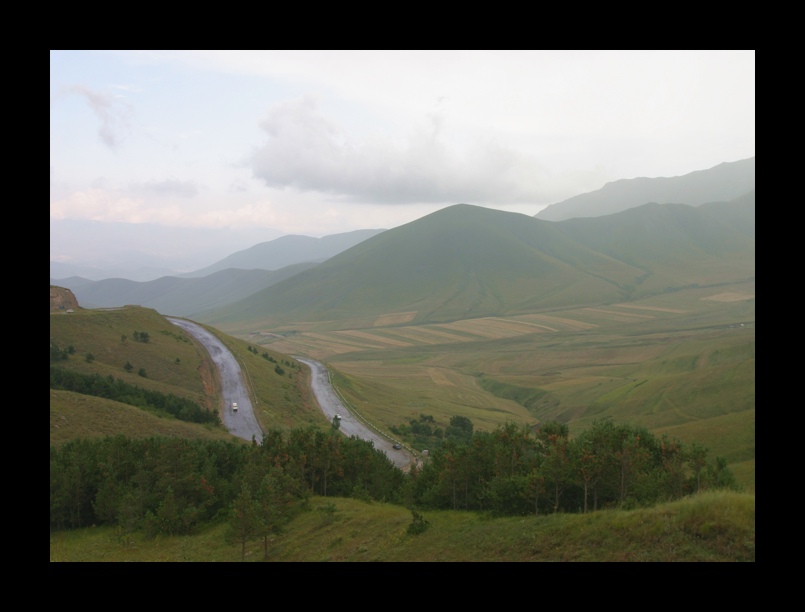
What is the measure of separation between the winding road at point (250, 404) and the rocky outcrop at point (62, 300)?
19.3 meters

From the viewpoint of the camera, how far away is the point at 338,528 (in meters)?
21.4

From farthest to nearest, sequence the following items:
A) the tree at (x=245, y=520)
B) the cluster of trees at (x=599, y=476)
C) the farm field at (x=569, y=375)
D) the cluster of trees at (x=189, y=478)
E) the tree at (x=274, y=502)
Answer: the farm field at (x=569, y=375)
the cluster of trees at (x=189, y=478)
the tree at (x=274, y=502)
the tree at (x=245, y=520)
the cluster of trees at (x=599, y=476)

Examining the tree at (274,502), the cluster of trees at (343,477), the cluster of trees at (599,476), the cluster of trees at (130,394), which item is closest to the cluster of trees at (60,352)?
the cluster of trees at (130,394)

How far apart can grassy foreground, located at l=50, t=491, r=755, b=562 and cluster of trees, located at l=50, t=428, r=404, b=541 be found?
0.99m

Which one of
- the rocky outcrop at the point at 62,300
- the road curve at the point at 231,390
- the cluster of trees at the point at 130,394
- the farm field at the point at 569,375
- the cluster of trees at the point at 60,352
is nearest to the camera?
the cluster of trees at the point at 130,394

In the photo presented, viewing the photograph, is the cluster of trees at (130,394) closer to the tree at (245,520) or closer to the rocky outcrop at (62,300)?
the rocky outcrop at (62,300)

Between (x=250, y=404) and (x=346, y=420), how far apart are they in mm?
12188

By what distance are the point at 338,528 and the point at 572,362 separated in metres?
118

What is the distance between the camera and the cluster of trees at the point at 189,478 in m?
25.2

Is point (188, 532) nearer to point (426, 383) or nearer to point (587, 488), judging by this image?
point (587, 488)

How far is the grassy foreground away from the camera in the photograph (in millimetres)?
10945

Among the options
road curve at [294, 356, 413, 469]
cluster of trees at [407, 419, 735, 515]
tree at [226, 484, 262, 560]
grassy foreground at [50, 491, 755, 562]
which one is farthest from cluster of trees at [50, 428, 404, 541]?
road curve at [294, 356, 413, 469]

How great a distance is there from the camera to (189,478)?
26.7m
